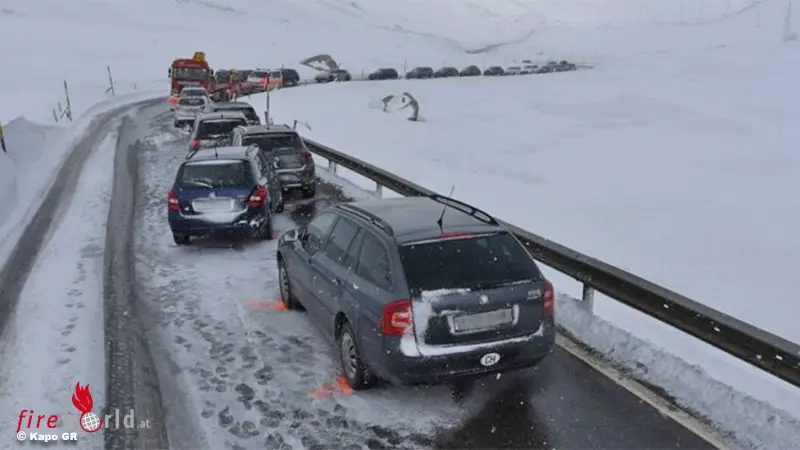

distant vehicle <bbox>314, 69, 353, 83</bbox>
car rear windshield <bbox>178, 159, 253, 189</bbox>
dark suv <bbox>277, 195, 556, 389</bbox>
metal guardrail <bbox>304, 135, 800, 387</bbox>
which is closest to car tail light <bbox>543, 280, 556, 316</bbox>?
dark suv <bbox>277, 195, 556, 389</bbox>

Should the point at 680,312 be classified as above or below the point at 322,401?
above

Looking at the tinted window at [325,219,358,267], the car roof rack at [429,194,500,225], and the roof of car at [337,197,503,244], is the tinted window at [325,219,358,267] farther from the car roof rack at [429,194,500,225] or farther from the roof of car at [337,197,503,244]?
the car roof rack at [429,194,500,225]

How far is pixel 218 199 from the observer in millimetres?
11867

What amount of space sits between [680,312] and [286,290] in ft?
14.8

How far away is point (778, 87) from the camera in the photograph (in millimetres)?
62688

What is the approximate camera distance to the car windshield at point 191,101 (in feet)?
102

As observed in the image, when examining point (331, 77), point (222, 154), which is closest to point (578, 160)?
point (222, 154)

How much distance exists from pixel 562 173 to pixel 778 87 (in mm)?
46679

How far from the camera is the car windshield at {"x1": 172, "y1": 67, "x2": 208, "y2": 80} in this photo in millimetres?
40469

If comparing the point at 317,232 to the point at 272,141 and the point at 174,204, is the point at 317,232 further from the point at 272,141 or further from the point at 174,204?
the point at 272,141

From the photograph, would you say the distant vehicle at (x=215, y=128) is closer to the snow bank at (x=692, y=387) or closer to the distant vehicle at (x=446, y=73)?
the snow bank at (x=692, y=387)

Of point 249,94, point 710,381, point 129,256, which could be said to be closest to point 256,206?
point 129,256

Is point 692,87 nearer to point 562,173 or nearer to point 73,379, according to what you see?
point 562,173

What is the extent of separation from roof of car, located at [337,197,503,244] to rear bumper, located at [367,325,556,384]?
1008 millimetres
